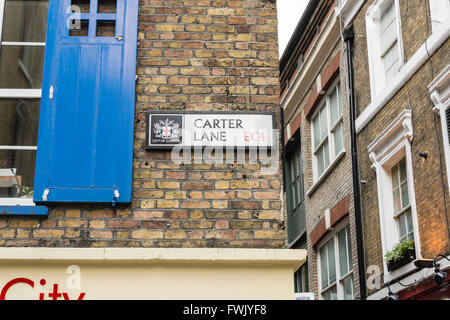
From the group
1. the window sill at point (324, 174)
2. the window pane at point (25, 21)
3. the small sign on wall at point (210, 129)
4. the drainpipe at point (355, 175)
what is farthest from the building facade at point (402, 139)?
the window pane at point (25, 21)

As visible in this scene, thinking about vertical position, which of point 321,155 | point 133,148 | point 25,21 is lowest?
point 133,148

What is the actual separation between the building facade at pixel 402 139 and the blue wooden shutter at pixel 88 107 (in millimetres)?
5640

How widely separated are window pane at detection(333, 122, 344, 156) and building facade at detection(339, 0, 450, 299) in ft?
3.72

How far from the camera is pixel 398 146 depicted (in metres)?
11.6

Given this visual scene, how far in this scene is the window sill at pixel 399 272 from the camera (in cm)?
1065

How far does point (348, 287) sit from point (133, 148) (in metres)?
9.43

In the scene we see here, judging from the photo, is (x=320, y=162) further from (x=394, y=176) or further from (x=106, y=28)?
(x=106, y=28)

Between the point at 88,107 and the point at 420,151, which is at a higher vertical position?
the point at 420,151

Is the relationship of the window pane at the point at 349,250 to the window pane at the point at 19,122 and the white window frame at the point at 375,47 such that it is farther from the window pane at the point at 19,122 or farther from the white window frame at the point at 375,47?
the window pane at the point at 19,122

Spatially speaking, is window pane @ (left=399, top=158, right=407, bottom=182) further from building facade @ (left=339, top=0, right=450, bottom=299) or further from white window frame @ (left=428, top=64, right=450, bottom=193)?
white window frame @ (left=428, top=64, right=450, bottom=193)

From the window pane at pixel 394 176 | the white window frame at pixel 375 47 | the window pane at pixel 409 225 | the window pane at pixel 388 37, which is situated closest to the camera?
the window pane at pixel 409 225

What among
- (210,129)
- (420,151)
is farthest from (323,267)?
(210,129)

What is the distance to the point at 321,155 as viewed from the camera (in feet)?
53.9
